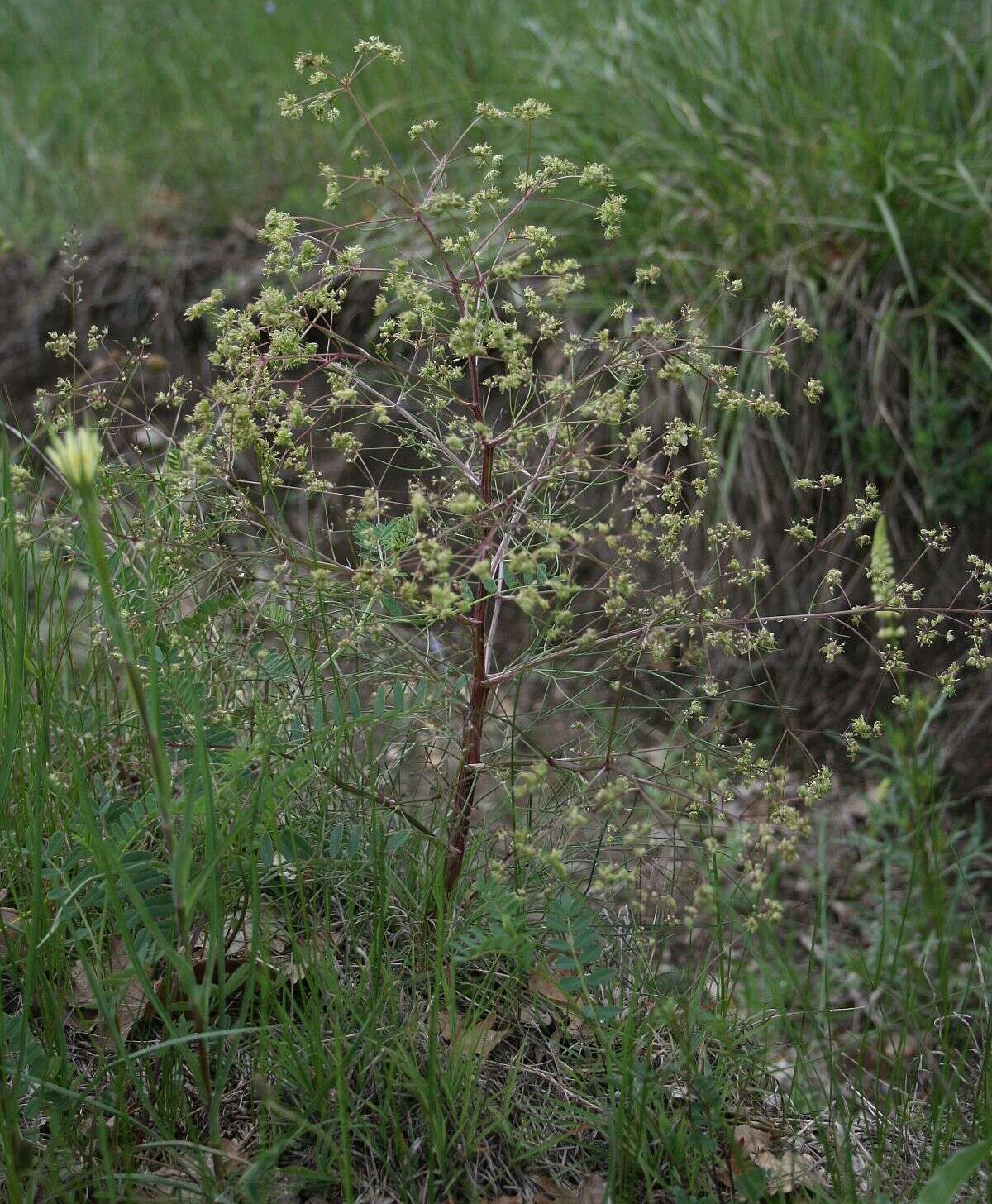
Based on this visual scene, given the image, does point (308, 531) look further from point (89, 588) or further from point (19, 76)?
point (19, 76)

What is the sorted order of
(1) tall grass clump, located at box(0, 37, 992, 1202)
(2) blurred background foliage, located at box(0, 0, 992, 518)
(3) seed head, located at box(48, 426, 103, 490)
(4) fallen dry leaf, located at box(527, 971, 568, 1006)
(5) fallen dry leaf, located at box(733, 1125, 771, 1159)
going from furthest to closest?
(2) blurred background foliage, located at box(0, 0, 992, 518), (4) fallen dry leaf, located at box(527, 971, 568, 1006), (5) fallen dry leaf, located at box(733, 1125, 771, 1159), (1) tall grass clump, located at box(0, 37, 992, 1202), (3) seed head, located at box(48, 426, 103, 490)

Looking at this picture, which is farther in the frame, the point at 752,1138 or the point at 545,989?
the point at 545,989

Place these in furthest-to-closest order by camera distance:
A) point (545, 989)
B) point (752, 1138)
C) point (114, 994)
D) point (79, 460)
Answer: point (545, 989) < point (752, 1138) < point (114, 994) < point (79, 460)

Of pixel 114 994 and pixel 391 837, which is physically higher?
pixel 114 994

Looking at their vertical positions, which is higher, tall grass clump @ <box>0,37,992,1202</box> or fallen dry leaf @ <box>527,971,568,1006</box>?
tall grass clump @ <box>0,37,992,1202</box>

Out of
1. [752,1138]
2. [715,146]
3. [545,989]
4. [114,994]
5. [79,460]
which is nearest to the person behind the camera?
[79,460]

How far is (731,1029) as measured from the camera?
1.52 meters

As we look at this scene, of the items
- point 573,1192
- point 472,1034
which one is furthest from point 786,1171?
point 472,1034

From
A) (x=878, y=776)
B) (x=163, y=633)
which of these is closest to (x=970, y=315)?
(x=878, y=776)

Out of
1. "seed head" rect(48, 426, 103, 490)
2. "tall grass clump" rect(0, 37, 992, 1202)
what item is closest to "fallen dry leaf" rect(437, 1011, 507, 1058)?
"tall grass clump" rect(0, 37, 992, 1202)

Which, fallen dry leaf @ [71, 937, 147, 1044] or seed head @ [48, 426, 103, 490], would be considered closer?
seed head @ [48, 426, 103, 490]

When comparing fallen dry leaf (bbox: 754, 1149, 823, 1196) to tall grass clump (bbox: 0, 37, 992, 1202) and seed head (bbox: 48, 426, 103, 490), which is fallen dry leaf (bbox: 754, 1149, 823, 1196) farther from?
seed head (bbox: 48, 426, 103, 490)

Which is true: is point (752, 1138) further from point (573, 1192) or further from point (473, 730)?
point (473, 730)

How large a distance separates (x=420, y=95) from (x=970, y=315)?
2.37m
